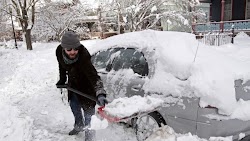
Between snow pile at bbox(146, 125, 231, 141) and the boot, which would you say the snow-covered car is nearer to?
snow pile at bbox(146, 125, 231, 141)

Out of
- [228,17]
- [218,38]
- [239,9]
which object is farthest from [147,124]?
[228,17]

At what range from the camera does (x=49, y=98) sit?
7.07m

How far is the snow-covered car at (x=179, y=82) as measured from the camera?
343 centimetres

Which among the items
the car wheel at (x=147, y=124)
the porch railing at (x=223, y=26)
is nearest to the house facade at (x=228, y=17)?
the porch railing at (x=223, y=26)

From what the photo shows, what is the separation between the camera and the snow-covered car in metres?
3.43

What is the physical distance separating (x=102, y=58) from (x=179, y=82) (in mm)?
1888

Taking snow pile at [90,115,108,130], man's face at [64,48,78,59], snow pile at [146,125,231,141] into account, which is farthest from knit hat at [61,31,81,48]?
snow pile at [146,125,231,141]

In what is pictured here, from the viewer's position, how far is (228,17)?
2078 centimetres

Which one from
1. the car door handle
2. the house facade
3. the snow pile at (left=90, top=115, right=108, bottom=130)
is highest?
the house facade

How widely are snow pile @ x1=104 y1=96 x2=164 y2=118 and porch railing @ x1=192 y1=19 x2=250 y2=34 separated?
14.8m

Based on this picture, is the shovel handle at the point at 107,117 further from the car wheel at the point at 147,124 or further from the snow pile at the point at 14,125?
the snow pile at the point at 14,125

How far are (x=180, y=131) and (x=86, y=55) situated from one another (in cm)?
164

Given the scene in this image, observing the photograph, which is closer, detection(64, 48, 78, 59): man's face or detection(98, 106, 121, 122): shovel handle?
detection(98, 106, 121, 122): shovel handle

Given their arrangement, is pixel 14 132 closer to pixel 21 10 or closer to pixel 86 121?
pixel 86 121
